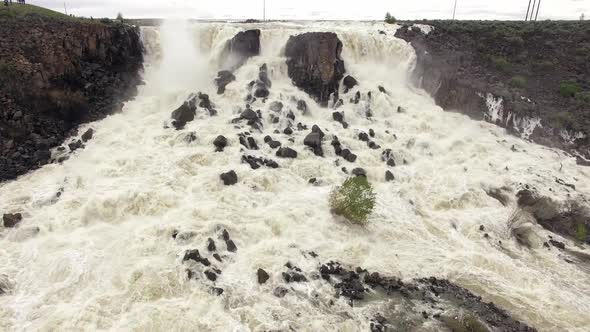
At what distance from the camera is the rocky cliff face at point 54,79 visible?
22266 millimetres

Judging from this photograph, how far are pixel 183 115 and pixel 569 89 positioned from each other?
33061 mm

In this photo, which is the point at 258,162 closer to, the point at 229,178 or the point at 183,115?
the point at 229,178

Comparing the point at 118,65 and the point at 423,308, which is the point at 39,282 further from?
the point at 118,65

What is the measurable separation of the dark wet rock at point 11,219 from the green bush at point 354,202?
1498 centimetres

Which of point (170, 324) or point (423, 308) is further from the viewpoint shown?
point (423, 308)

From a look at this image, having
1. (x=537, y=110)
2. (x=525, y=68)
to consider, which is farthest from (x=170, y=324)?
(x=525, y=68)

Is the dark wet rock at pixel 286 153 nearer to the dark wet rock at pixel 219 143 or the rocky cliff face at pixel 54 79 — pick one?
the dark wet rock at pixel 219 143

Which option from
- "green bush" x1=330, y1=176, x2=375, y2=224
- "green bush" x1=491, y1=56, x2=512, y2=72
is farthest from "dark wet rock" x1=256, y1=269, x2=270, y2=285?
"green bush" x1=491, y1=56, x2=512, y2=72

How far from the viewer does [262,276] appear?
14555 mm

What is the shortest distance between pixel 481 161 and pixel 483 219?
23.0 feet

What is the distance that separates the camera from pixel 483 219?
65.3ft

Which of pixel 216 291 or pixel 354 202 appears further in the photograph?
pixel 354 202

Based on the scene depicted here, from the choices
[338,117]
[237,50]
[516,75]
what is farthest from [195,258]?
[516,75]

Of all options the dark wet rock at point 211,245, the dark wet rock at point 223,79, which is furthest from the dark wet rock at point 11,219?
the dark wet rock at point 223,79
